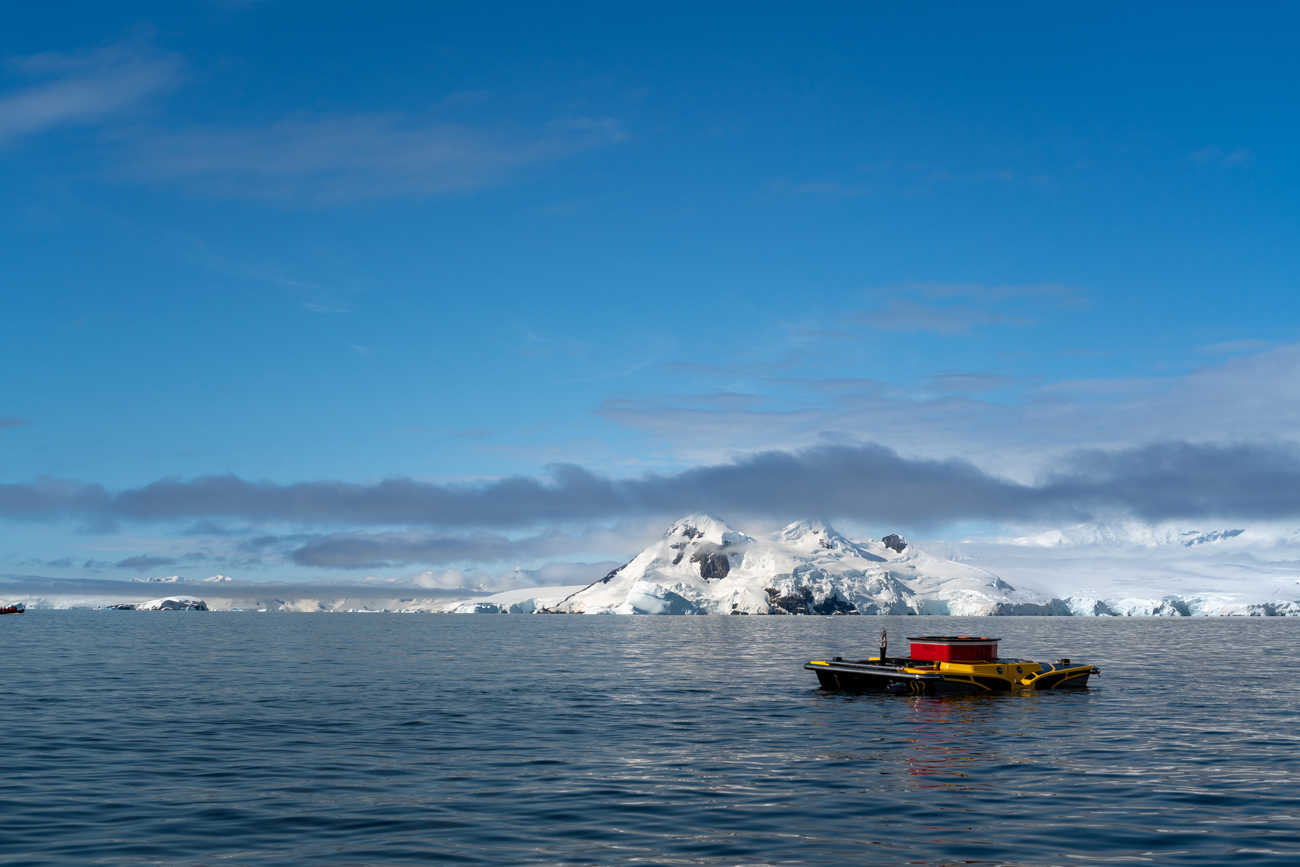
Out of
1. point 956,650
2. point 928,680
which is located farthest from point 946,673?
point 956,650

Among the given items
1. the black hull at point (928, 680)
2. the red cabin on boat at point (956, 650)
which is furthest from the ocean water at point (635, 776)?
the red cabin on boat at point (956, 650)

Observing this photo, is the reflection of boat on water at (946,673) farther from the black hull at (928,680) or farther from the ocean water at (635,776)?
the ocean water at (635,776)

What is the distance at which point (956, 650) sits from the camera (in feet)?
210

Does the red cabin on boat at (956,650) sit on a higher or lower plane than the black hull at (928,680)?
higher

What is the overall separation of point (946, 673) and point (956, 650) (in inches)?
141

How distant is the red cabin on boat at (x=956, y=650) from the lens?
63.9m

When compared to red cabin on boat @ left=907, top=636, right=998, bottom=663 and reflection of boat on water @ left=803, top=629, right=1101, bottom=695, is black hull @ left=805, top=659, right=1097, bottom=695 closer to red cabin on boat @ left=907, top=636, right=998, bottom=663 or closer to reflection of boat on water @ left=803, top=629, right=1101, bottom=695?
reflection of boat on water @ left=803, top=629, right=1101, bottom=695

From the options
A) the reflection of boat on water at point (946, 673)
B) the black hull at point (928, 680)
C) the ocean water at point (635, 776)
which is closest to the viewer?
the ocean water at point (635, 776)

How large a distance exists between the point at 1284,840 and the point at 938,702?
115ft

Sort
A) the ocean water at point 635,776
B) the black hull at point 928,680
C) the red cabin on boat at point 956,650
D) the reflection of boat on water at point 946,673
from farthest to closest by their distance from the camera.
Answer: the red cabin on boat at point 956,650
the reflection of boat on water at point 946,673
the black hull at point 928,680
the ocean water at point 635,776

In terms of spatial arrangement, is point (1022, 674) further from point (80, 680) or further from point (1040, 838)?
point (80, 680)

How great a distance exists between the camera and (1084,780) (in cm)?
2975

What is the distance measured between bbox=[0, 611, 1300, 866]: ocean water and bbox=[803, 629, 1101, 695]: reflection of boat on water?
7.04ft

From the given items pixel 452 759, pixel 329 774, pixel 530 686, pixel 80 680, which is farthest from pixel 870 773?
pixel 80 680
